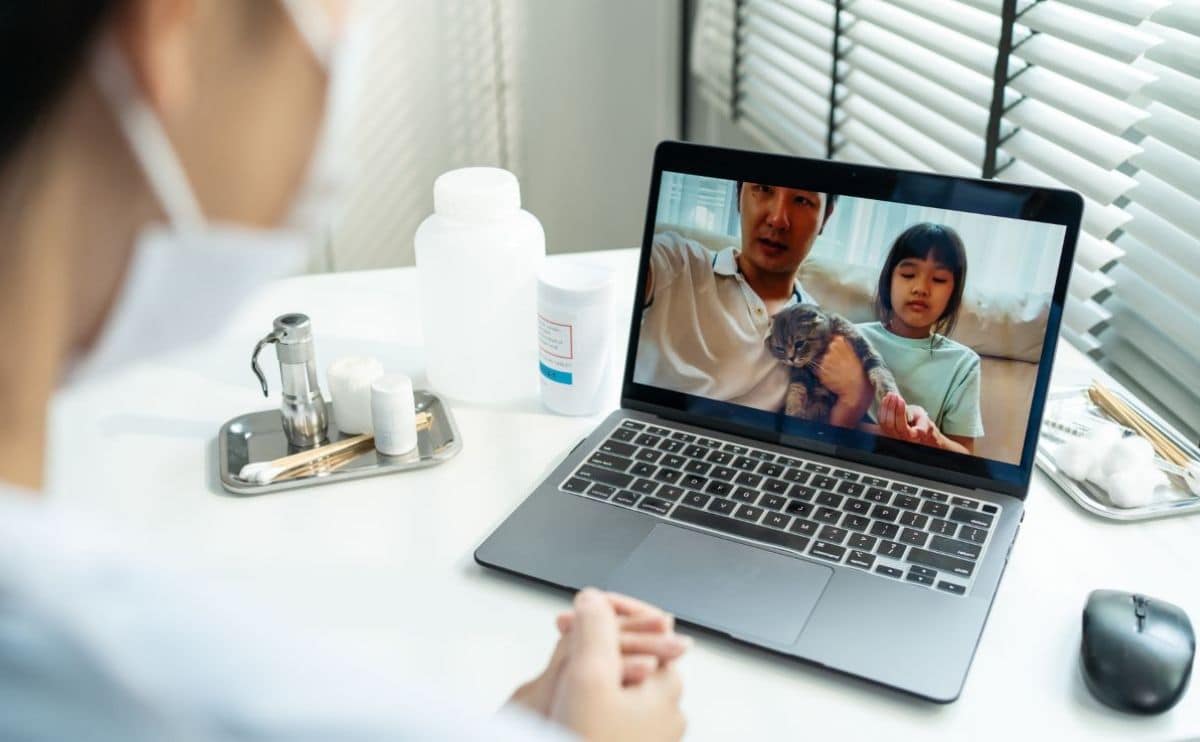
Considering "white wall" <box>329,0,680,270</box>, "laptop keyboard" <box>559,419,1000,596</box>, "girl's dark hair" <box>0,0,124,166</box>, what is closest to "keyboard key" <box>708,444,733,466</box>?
"laptop keyboard" <box>559,419,1000,596</box>

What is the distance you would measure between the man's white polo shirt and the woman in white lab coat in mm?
591

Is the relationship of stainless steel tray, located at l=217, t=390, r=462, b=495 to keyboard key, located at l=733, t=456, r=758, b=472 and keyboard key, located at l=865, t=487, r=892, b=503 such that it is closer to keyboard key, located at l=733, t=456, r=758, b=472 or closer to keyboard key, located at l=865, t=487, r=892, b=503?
keyboard key, located at l=733, t=456, r=758, b=472

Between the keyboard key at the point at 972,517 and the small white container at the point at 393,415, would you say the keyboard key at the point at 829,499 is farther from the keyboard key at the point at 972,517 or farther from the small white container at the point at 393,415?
the small white container at the point at 393,415

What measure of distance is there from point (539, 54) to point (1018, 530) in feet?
5.48

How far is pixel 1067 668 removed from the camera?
66 centimetres

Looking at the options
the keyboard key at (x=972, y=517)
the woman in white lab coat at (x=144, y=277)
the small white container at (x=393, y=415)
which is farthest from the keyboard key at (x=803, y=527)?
the woman in white lab coat at (x=144, y=277)

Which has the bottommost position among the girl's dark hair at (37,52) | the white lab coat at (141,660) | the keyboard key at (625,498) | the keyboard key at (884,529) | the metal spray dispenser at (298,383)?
the keyboard key at (625,498)

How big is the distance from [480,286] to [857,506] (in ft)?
1.35

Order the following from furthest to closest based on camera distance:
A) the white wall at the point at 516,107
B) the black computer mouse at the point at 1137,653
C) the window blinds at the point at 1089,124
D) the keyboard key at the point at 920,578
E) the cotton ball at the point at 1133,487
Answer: the white wall at the point at 516,107 < the window blinds at the point at 1089,124 < the cotton ball at the point at 1133,487 < the keyboard key at the point at 920,578 < the black computer mouse at the point at 1137,653

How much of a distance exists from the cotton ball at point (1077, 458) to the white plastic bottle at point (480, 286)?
0.48 metres

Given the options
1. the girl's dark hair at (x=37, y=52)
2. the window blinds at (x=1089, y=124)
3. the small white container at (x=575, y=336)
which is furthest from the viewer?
the window blinds at (x=1089, y=124)

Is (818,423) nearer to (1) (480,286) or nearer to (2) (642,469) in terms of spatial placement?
(2) (642,469)

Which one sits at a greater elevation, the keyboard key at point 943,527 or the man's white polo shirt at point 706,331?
the man's white polo shirt at point 706,331

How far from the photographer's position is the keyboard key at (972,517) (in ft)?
2.54
